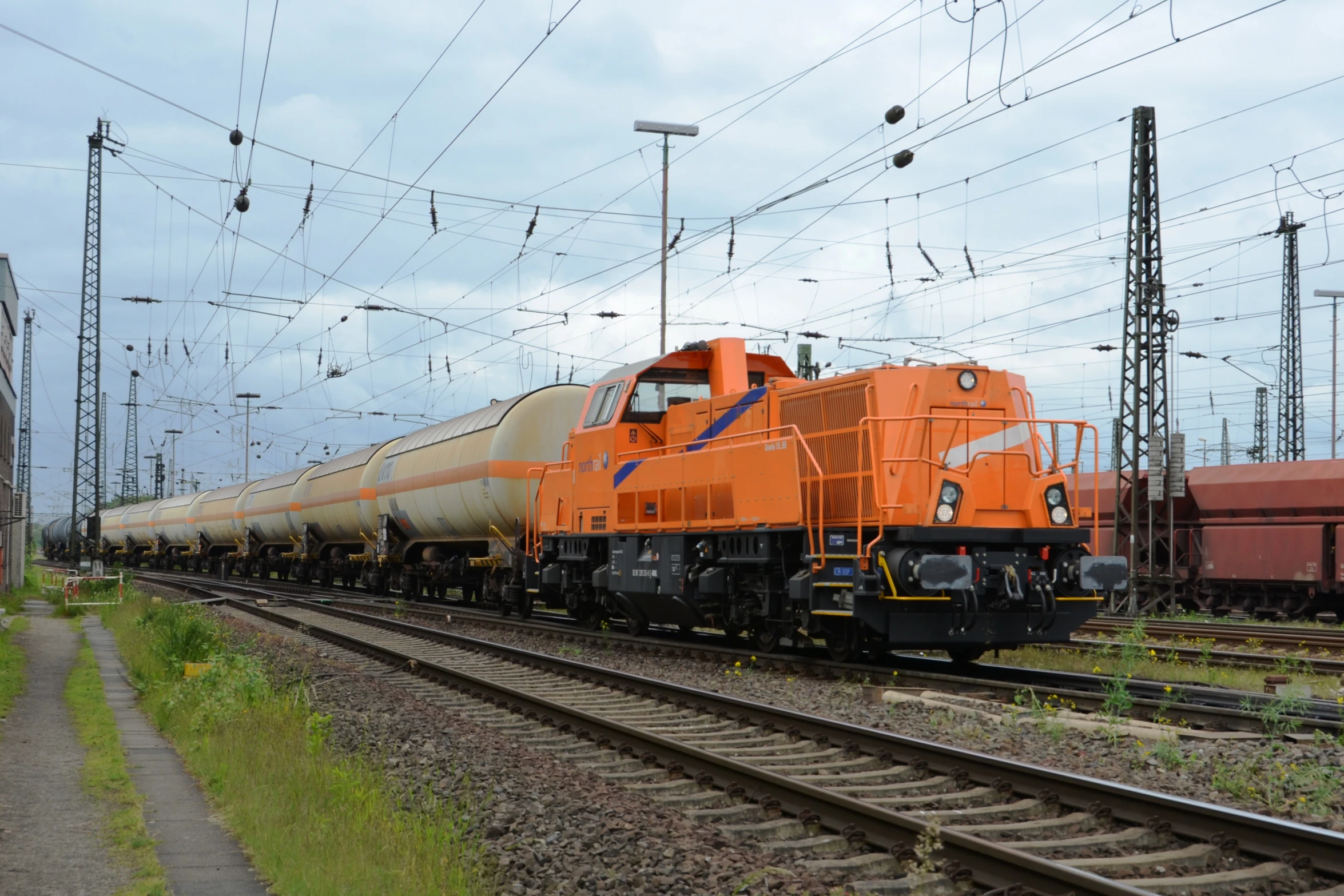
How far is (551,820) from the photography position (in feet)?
20.6

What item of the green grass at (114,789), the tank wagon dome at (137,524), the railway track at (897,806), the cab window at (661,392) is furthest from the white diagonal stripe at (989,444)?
the tank wagon dome at (137,524)

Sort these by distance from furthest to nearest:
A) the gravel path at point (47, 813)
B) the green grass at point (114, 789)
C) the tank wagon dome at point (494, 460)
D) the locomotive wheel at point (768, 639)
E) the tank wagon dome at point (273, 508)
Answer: the tank wagon dome at point (273, 508), the tank wagon dome at point (494, 460), the locomotive wheel at point (768, 639), the green grass at point (114, 789), the gravel path at point (47, 813)

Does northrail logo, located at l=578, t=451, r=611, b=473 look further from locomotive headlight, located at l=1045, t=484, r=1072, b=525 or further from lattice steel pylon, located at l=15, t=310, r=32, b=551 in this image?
lattice steel pylon, located at l=15, t=310, r=32, b=551

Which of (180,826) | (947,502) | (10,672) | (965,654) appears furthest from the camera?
(10,672)

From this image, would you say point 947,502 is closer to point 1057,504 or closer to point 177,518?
point 1057,504

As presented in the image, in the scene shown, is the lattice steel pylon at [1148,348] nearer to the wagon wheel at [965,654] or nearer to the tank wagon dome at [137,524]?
the wagon wheel at [965,654]

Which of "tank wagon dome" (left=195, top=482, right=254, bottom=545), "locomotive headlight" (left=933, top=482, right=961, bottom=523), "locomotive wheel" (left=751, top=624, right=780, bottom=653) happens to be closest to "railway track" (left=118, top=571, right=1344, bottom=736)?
"locomotive wheel" (left=751, top=624, right=780, bottom=653)

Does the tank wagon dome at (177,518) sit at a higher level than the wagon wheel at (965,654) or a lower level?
higher

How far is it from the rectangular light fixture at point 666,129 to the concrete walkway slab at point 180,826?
1817 cm

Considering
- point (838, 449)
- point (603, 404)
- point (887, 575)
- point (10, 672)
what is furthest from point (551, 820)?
point (603, 404)

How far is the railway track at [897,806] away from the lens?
16.5 feet

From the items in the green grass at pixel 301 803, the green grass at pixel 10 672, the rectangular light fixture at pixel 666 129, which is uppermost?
the rectangular light fixture at pixel 666 129

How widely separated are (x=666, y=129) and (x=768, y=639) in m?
15.1

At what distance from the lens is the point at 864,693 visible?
10.6 meters
